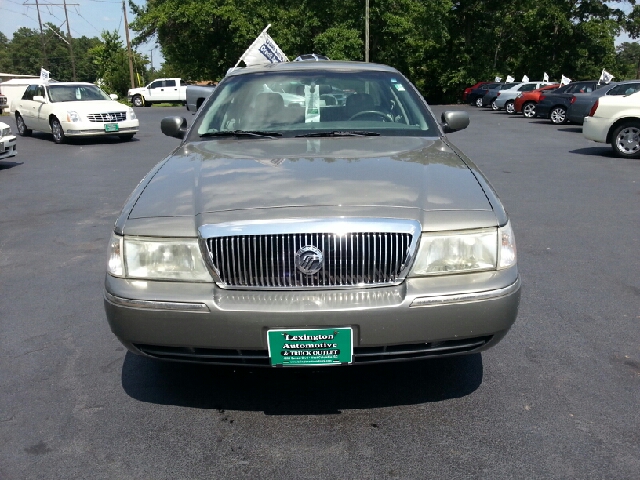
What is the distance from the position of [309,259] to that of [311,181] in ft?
1.70

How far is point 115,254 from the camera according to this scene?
9.55 feet

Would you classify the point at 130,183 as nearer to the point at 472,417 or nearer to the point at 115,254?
the point at 115,254

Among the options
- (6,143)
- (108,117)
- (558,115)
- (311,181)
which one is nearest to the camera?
(311,181)

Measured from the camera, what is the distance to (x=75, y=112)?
15.9 m

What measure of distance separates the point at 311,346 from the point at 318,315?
0.16 m

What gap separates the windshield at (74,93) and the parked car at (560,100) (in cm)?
1425

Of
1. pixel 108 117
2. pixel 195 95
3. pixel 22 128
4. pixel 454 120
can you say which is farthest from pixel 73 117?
pixel 454 120

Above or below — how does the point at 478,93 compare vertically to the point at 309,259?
below

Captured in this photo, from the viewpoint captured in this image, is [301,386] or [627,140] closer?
[301,386]

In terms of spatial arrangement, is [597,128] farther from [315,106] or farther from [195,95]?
[195,95]

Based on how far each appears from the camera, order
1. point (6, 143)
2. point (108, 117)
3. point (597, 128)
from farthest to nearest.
Answer: 1. point (108, 117)
2. point (597, 128)
3. point (6, 143)

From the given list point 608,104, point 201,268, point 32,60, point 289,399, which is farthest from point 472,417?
point 32,60

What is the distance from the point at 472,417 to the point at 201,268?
1454 millimetres

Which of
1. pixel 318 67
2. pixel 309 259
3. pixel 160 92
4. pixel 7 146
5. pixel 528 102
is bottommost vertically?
pixel 160 92
